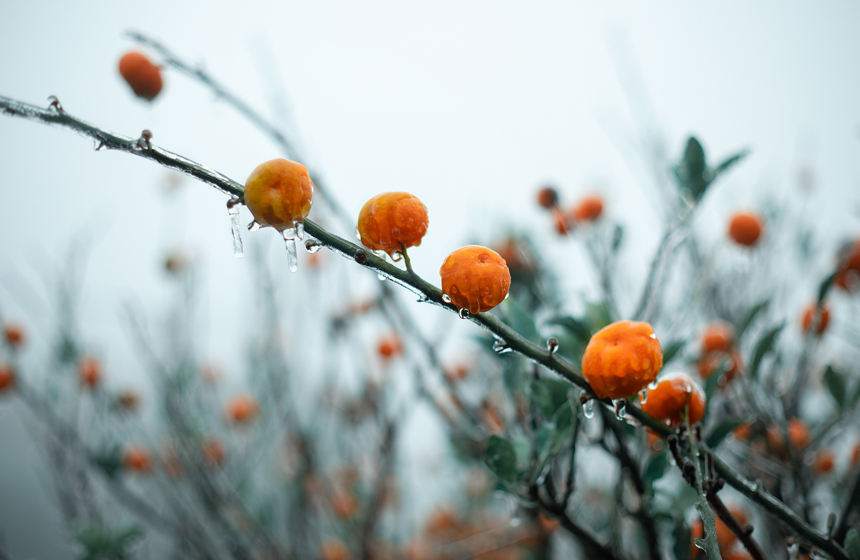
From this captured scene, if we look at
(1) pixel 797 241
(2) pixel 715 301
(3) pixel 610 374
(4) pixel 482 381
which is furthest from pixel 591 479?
(3) pixel 610 374

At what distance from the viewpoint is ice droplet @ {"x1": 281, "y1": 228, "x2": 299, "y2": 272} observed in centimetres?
32

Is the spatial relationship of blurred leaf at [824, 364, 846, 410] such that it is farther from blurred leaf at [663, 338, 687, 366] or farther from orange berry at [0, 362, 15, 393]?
orange berry at [0, 362, 15, 393]

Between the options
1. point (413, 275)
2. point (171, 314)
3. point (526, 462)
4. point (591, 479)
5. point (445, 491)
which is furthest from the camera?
point (445, 491)

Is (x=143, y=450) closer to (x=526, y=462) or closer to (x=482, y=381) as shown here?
(x=482, y=381)

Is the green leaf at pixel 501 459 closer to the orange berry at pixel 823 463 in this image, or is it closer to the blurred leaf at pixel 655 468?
the blurred leaf at pixel 655 468

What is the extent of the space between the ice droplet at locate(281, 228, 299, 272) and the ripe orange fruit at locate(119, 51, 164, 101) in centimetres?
49

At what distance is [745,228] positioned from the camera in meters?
0.86

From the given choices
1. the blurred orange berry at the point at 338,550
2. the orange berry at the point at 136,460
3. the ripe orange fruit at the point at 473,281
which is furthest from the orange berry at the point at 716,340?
the orange berry at the point at 136,460

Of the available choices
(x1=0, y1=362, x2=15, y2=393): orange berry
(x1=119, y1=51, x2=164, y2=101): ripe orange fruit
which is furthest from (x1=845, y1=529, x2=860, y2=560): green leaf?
(x1=0, y1=362, x2=15, y2=393): orange berry

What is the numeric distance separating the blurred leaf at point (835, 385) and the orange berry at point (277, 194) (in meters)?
0.78

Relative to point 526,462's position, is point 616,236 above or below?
above

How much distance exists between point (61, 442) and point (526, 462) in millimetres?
1265

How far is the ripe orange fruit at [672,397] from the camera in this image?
38 centimetres

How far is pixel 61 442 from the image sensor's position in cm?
119
